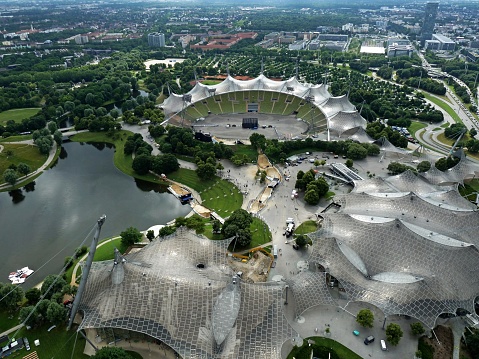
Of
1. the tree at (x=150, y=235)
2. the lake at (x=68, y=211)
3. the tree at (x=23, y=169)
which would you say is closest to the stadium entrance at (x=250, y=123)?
the lake at (x=68, y=211)

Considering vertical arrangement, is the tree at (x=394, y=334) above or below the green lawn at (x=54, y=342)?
above

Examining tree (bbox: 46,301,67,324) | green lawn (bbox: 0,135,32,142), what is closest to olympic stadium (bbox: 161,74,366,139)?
green lawn (bbox: 0,135,32,142)

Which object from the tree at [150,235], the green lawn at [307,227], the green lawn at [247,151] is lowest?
the green lawn at [247,151]

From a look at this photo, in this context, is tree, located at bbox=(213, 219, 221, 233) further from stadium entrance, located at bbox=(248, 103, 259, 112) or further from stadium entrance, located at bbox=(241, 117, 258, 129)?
stadium entrance, located at bbox=(248, 103, 259, 112)

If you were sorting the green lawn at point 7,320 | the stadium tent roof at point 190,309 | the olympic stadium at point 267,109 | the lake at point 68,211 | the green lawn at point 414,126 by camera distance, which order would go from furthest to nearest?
the green lawn at point 414,126 < the olympic stadium at point 267,109 < the lake at point 68,211 < the green lawn at point 7,320 < the stadium tent roof at point 190,309

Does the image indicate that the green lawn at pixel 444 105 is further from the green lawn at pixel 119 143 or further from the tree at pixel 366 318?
the green lawn at pixel 119 143

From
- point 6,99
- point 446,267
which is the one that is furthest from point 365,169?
point 6,99

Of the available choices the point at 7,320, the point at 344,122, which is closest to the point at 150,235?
the point at 7,320

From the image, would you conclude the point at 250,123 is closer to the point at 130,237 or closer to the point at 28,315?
the point at 130,237
